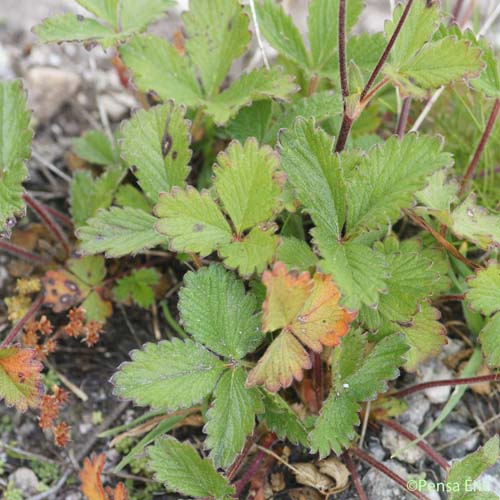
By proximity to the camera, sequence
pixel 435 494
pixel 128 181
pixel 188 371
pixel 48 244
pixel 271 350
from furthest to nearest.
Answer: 1. pixel 128 181
2. pixel 48 244
3. pixel 435 494
4. pixel 188 371
5. pixel 271 350

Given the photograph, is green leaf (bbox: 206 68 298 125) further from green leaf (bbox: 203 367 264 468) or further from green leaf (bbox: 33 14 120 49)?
green leaf (bbox: 203 367 264 468)

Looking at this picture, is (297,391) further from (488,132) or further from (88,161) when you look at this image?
(88,161)

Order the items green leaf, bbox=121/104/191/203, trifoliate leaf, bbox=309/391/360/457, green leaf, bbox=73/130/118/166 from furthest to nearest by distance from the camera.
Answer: green leaf, bbox=73/130/118/166, green leaf, bbox=121/104/191/203, trifoliate leaf, bbox=309/391/360/457

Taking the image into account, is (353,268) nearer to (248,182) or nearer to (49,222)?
(248,182)

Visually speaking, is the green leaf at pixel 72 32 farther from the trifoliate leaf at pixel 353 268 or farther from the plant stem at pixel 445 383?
the plant stem at pixel 445 383

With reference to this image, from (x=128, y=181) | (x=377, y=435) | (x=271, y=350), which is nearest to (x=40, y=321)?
(x=128, y=181)

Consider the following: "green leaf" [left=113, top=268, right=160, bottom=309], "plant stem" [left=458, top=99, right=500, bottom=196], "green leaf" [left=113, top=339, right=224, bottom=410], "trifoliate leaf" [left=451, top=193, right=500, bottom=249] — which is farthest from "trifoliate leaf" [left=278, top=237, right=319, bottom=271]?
"plant stem" [left=458, top=99, right=500, bottom=196]
